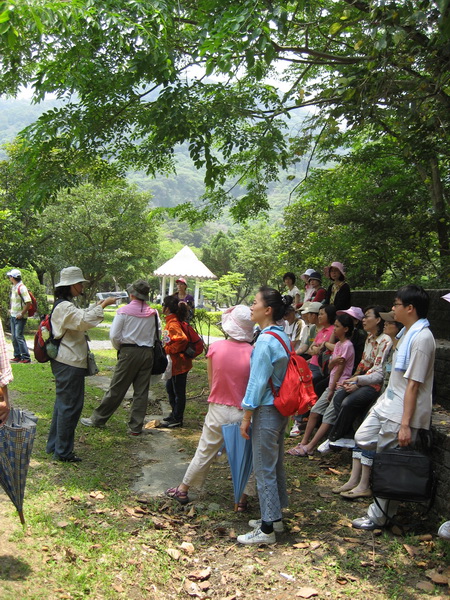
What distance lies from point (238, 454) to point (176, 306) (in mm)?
3015

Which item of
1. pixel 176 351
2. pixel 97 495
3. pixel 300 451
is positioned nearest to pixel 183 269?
pixel 176 351

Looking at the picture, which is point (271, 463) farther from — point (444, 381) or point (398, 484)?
point (444, 381)

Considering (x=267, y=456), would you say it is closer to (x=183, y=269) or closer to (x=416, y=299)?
(x=416, y=299)

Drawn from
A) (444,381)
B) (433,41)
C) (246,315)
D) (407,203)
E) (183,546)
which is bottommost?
(183,546)

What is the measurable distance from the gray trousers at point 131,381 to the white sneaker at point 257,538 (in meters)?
2.94

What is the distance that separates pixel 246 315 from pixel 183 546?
71.9 inches

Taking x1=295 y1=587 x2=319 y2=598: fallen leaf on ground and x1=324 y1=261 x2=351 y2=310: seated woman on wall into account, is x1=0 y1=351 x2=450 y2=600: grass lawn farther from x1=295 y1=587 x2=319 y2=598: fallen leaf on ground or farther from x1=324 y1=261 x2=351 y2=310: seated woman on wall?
x1=324 y1=261 x2=351 y2=310: seated woman on wall

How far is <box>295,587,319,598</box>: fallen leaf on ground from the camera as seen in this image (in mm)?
3508

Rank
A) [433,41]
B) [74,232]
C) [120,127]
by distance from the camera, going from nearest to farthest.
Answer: [433,41], [120,127], [74,232]

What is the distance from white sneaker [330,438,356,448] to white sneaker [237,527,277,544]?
174 centimetres

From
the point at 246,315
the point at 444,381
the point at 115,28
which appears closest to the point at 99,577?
the point at 246,315

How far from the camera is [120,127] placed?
866 cm

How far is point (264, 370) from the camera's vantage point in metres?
4.17

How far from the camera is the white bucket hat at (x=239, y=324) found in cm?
457
